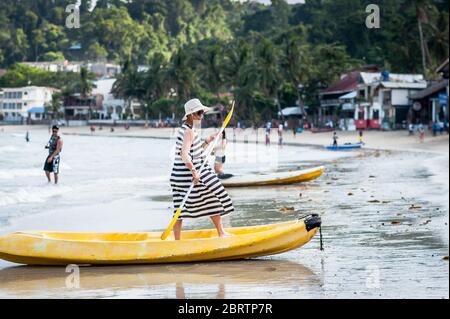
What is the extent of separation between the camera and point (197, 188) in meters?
9.55

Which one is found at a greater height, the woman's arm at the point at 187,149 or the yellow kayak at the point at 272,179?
the woman's arm at the point at 187,149

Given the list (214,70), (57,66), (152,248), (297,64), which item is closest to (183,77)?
(214,70)

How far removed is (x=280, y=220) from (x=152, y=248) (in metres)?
4.80

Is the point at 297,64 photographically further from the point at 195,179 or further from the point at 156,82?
the point at 195,179

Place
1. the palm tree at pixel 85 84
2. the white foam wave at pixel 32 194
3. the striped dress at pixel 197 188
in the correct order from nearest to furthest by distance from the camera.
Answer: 1. the striped dress at pixel 197 188
2. the white foam wave at pixel 32 194
3. the palm tree at pixel 85 84

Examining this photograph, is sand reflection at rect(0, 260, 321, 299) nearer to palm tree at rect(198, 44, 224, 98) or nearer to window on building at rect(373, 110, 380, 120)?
window on building at rect(373, 110, 380, 120)

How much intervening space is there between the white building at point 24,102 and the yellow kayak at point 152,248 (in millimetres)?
132620

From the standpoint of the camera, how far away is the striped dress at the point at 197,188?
9531 mm

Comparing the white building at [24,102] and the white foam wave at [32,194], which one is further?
the white building at [24,102]

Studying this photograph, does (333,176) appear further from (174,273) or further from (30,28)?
(30,28)

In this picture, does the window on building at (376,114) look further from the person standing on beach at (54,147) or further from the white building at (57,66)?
the white building at (57,66)

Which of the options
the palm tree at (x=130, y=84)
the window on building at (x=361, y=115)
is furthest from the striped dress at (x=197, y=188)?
the palm tree at (x=130, y=84)
